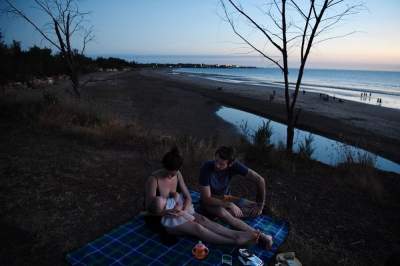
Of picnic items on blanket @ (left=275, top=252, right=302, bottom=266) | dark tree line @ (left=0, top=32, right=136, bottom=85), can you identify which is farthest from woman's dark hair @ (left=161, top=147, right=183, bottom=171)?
dark tree line @ (left=0, top=32, right=136, bottom=85)

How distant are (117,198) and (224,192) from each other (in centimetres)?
168

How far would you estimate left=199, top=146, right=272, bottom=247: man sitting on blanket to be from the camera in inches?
142

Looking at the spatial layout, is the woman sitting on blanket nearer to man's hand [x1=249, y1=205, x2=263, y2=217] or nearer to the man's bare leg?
the man's bare leg

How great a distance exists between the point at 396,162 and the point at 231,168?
9065 mm

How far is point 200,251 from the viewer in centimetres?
312

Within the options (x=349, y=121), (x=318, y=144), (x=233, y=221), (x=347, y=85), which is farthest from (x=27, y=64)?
(x=347, y=85)

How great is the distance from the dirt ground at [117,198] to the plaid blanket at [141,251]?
0.21 metres

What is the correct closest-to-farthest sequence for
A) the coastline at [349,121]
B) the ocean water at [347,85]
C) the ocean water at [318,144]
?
the ocean water at [318,144] < the coastline at [349,121] < the ocean water at [347,85]

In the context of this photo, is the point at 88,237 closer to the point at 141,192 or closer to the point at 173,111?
the point at 141,192

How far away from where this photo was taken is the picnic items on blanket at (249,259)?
3.03 metres

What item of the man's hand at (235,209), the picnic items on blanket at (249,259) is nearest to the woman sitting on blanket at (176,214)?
the picnic items on blanket at (249,259)

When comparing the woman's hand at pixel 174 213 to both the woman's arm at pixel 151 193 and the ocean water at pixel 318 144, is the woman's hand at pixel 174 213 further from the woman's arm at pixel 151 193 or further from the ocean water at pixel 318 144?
the ocean water at pixel 318 144

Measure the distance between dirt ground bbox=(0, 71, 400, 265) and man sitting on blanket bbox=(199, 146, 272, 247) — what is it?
2.10 feet

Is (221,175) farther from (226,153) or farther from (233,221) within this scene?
(233,221)
